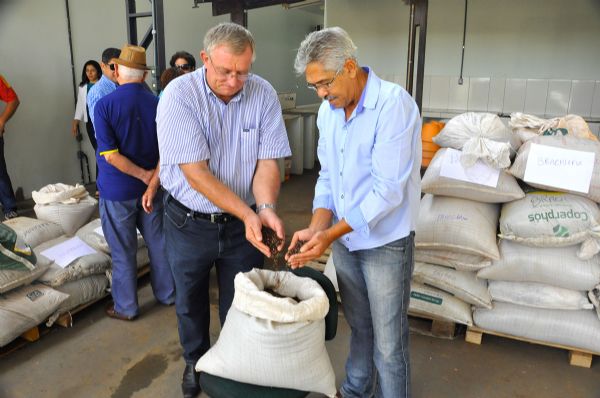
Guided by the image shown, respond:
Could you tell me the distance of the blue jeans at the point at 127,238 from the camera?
264cm

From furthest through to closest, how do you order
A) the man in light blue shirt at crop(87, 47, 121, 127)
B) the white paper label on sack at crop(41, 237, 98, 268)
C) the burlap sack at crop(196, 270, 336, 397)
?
the man in light blue shirt at crop(87, 47, 121, 127), the white paper label on sack at crop(41, 237, 98, 268), the burlap sack at crop(196, 270, 336, 397)

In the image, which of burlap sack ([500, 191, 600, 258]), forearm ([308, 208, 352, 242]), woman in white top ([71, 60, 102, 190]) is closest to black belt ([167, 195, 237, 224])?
forearm ([308, 208, 352, 242])

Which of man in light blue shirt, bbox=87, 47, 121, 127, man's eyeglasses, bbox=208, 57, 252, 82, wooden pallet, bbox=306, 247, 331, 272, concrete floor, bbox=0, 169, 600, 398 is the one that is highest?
man's eyeglasses, bbox=208, 57, 252, 82

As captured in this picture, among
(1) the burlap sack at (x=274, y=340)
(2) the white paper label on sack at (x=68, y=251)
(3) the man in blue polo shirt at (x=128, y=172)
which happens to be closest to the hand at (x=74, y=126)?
(2) the white paper label on sack at (x=68, y=251)

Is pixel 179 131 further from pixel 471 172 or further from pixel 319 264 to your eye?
pixel 319 264

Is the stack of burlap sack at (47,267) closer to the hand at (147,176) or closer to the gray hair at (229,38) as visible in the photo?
the hand at (147,176)

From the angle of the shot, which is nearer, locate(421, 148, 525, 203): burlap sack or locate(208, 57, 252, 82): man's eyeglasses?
locate(208, 57, 252, 82): man's eyeglasses

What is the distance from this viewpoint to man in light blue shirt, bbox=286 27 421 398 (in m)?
1.43

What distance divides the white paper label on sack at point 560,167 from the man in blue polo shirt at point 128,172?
1.93 metres

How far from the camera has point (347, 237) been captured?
1.66 metres

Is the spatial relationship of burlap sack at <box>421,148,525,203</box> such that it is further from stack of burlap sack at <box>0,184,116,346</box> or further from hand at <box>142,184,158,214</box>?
stack of burlap sack at <box>0,184,116,346</box>

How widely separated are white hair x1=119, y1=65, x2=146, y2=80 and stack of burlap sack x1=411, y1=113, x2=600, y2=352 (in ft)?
5.50

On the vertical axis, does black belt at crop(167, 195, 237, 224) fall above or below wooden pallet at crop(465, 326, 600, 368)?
above

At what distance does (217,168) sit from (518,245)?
1.56m
